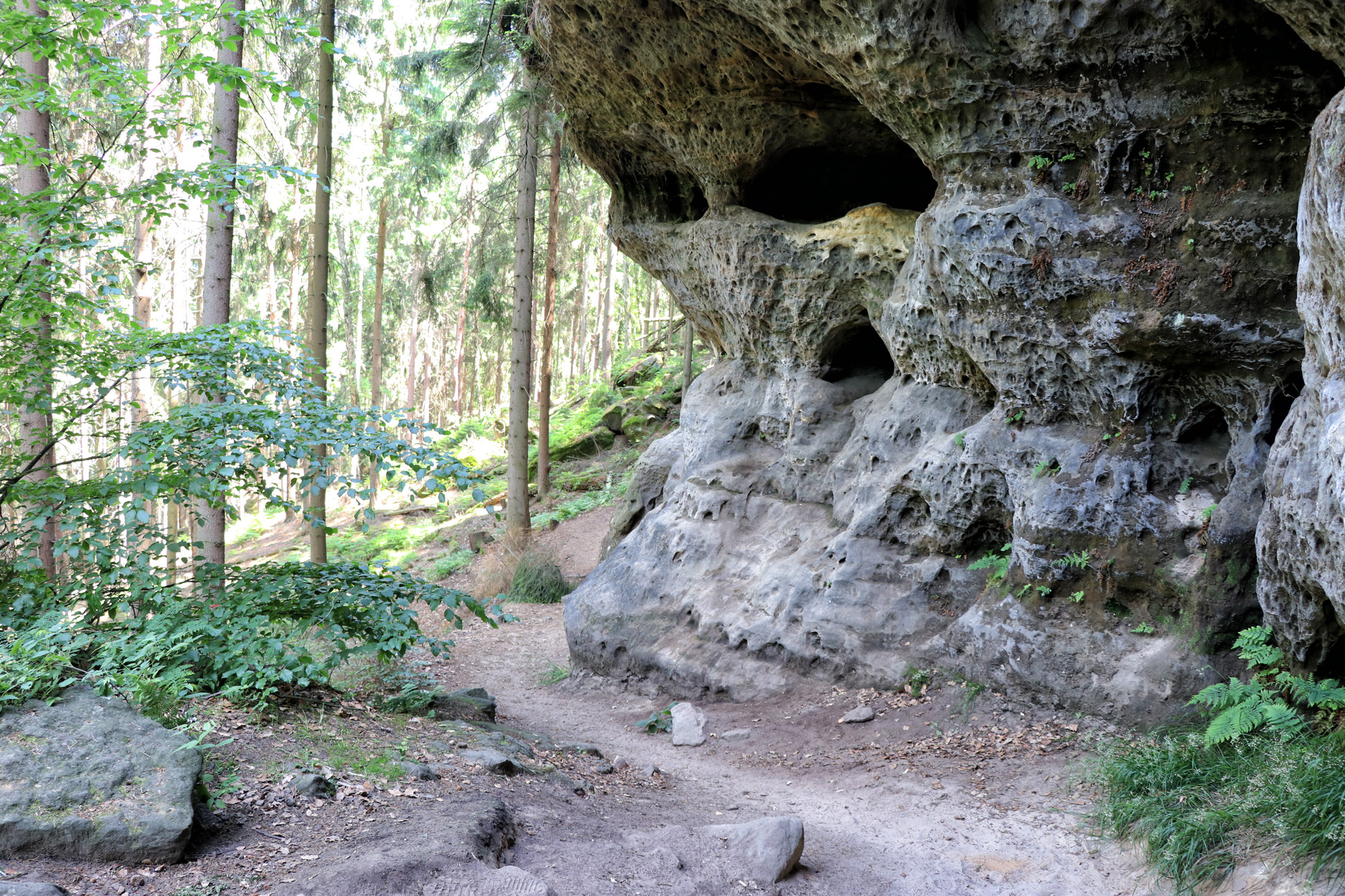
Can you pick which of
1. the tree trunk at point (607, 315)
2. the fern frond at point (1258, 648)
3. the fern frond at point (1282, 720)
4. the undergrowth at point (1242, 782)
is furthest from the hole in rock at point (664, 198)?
the tree trunk at point (607, 315)

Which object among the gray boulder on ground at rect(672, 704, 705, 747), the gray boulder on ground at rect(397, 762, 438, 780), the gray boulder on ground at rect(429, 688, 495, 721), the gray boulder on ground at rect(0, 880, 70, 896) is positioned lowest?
the gray boulder on ground at rect(672, 704, 705, 747)

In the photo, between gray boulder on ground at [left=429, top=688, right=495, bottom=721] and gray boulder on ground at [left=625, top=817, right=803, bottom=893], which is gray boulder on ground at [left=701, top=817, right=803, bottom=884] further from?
gray boulder on ground at [left=429, top=688, right=495, bottom=721]

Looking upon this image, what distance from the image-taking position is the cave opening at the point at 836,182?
38.0 feet

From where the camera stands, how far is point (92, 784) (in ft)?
12.8

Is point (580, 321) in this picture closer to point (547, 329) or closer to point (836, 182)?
point (547, 329)

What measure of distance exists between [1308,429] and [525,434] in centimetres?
1333

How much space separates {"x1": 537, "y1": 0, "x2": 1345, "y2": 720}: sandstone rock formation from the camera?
6508mm

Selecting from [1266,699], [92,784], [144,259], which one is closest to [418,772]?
[92,784]

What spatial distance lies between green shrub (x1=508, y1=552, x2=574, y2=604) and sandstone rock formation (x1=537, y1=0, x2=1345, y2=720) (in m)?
4.06

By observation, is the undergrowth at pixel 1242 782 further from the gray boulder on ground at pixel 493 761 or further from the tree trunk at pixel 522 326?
the tree trunk at pixel 522 326

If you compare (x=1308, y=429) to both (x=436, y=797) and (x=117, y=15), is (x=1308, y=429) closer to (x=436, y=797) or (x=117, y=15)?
(x=436, y=797)

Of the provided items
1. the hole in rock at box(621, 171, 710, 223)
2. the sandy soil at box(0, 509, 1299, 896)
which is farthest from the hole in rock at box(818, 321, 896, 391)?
the sandy soil at box(0, 509, 1299, 896)

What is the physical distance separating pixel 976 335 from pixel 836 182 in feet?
16.2

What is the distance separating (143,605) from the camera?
5547 millimetres
